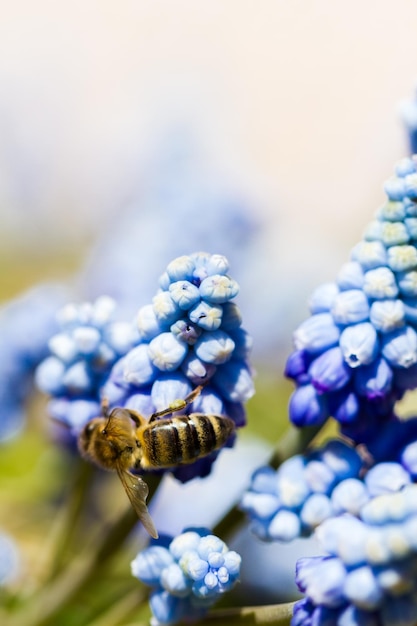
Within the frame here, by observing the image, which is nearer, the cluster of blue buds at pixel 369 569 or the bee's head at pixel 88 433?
the cluster of blue buds at pixel 369 569

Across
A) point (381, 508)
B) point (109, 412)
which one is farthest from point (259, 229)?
point (381, 508)

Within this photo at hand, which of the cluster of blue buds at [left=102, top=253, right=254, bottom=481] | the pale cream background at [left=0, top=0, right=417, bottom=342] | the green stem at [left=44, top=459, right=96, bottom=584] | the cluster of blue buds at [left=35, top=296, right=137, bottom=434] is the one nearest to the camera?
the cluster of blue buds at [left=102, top=253, right=254, bottom=481]

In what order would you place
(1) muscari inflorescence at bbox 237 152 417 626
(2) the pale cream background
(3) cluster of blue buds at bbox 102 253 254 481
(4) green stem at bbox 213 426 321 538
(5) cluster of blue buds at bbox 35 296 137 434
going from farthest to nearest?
(2) the pale cream background
(5) cluster of blue buds at bbox 35 296 137 434
(4) green stem at bbox 213 426 321 538
(3) cluster of blue buds at bbox 102 253 254 481
(1) muscari inflorescence at bbox 237 152 417 626

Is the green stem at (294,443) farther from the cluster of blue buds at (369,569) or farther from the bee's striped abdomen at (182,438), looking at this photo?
the cluster of blue buds at (369,569)

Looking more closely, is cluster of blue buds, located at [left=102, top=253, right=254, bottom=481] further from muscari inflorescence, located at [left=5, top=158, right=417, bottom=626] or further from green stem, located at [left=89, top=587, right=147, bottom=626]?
green stem, located at [left=89, top=587, right=147, bottom=626]

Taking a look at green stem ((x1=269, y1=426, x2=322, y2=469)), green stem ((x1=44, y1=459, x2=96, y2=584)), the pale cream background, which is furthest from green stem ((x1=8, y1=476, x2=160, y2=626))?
the pale cream background

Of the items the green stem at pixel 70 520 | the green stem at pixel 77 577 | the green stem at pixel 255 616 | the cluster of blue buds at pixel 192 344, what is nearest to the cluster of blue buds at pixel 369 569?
the green stem at pixel 255 616

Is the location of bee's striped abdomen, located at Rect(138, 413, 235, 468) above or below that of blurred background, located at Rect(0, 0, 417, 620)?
below
